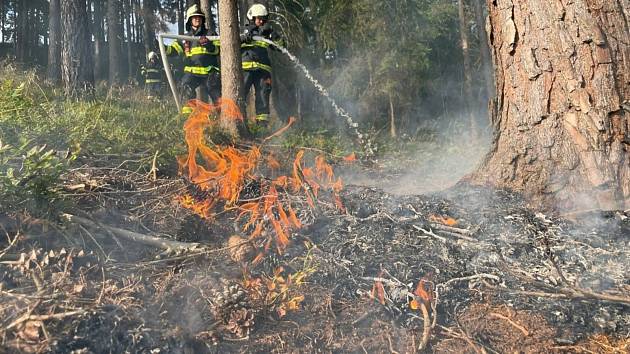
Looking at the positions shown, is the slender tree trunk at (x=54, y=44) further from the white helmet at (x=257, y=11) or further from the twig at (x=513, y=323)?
the twig at (x=513, y=323)

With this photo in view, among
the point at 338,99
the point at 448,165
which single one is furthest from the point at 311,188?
the point at 338,99

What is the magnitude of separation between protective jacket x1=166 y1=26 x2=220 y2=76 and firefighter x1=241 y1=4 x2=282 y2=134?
455 mm

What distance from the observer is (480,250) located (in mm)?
3246

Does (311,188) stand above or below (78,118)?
below

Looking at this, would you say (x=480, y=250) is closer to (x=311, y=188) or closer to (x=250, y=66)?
(x=311, y=188)

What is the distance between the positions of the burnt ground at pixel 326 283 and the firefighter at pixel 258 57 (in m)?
4.29

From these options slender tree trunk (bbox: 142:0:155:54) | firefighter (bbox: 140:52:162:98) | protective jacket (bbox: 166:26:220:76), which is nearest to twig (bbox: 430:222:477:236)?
protective jacket (bbox: 166:26:220:76)

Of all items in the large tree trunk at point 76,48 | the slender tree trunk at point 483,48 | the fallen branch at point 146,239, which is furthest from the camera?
the slender tree trunk at point 483,48

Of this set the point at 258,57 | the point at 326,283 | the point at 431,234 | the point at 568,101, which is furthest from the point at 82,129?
the point at 568,101

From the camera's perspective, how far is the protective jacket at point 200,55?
7449 millimetres

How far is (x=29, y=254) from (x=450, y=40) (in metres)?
18.1

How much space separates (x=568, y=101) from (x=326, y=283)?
89.3 inches

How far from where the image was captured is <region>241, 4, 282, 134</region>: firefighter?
758cm

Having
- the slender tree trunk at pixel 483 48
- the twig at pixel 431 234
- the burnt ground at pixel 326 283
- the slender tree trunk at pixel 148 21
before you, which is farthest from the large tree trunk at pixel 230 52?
the slender tree trunk at pixel 148 21
